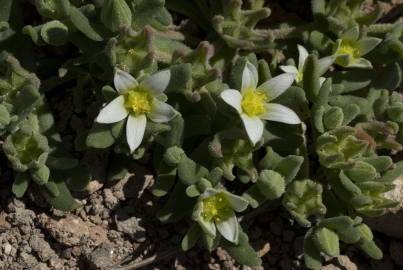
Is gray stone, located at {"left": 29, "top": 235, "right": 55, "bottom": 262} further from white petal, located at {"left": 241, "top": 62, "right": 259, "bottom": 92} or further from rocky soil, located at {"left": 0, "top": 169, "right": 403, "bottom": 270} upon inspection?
white petal, located at {"left": 241, "top": 62, "right": 259, "bottom": 92}

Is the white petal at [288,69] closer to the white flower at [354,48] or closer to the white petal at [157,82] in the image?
the white flower at [354,48]

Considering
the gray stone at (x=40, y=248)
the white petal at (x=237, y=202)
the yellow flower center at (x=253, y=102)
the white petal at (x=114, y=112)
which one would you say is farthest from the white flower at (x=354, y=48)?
the gray stone at (x=40, y=248)

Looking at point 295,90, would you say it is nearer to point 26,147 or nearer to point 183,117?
point 183,117

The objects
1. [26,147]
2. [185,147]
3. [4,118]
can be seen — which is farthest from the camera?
[185,147]

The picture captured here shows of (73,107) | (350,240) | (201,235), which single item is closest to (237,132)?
(201,235)

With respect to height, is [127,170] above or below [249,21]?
below

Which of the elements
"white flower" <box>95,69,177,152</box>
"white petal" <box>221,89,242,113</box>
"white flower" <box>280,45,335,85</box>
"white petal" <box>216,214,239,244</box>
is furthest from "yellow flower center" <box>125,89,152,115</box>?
"white flower" <box>280,45,335,85</box>

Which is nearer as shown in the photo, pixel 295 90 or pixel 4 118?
pixel 4 118
